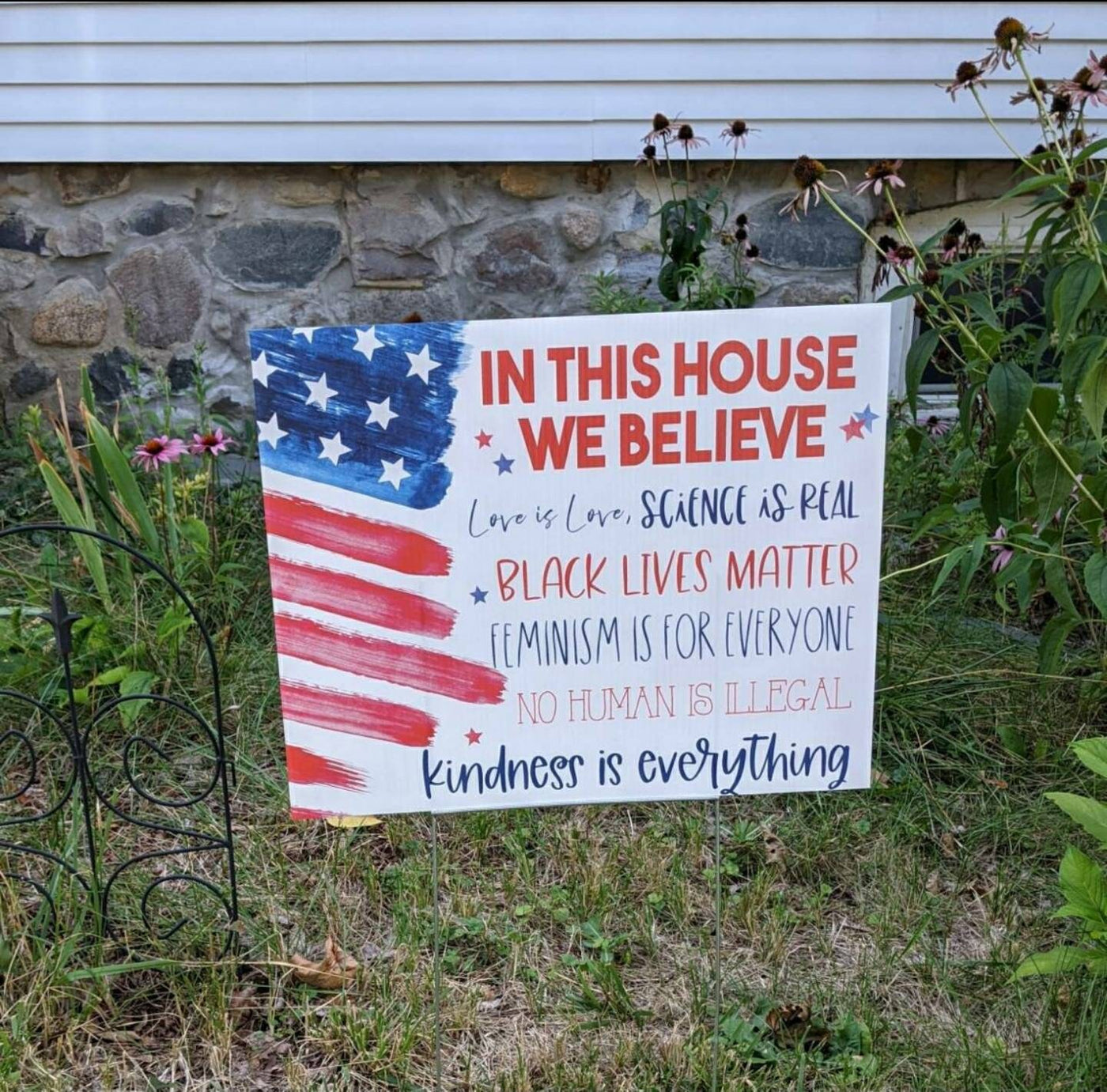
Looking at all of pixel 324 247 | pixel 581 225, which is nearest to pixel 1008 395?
pixel 581 225

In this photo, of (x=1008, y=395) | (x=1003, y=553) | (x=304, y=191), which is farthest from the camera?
(x=304, y=191)

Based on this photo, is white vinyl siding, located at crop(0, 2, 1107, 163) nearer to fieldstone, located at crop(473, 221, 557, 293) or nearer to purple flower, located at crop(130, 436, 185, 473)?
fieldstone, located at crop(473, 221, 557, 293)

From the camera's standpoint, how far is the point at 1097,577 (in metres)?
2.13

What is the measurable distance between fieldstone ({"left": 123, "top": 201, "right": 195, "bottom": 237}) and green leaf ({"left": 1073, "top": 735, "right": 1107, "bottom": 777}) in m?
3.13

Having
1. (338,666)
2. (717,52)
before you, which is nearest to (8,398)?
(717,52)

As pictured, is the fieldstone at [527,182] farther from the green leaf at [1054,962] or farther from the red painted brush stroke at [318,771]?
the green leaf at [1054,962]

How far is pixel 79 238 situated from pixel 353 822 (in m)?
2.39

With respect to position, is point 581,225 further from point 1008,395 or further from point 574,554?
point 574,554

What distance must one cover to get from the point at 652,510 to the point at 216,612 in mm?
1677

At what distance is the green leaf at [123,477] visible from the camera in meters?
2.91

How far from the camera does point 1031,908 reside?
2324 millimetres

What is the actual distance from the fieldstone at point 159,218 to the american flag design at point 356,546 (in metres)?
2.52

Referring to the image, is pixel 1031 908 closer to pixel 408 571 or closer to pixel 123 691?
pixel 408 571

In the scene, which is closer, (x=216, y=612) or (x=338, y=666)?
(x=338, y=666)
